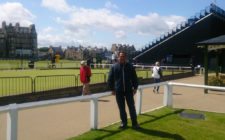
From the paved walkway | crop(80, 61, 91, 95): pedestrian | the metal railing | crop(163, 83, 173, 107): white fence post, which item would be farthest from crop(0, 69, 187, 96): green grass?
crop(163, 83, 173, 107): white fence post

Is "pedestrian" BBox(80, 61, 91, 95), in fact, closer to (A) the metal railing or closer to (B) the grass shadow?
(A) the metal railing

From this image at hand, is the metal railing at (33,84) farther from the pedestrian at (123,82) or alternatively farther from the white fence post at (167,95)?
the pedestrian at (123,82)

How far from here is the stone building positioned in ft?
379

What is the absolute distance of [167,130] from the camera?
9.45 metres

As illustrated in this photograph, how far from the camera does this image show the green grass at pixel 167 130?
28.4ft

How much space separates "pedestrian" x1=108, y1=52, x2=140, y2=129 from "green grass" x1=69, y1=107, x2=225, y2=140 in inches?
17.0

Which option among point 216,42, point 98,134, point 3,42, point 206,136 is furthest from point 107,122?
point 3,42

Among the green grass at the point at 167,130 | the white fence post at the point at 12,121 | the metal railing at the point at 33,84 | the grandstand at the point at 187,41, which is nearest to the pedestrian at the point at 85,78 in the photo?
the metal railing at the point at 33,84

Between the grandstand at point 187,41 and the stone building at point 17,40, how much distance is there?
6854 centimetres

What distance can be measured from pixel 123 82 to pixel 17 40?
119983mm

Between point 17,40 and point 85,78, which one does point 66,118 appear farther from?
point 17,40

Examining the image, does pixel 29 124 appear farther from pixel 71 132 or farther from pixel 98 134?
pixel 98 134

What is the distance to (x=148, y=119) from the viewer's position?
1078 cm

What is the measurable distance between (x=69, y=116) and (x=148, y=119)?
8.13ft
